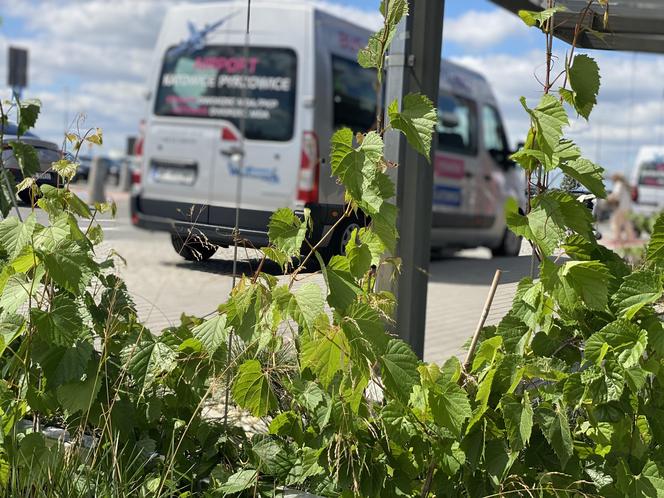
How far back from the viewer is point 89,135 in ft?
8.73

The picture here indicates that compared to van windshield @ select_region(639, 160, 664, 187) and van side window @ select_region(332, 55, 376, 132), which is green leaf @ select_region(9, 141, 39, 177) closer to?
van side window @ select_region(332, 55, 376, 132)

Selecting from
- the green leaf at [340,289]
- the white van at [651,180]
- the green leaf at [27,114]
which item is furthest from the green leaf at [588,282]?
the white van at [651,180]

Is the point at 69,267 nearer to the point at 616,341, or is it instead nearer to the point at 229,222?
the point at 229,222

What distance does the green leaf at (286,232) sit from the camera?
2049mm

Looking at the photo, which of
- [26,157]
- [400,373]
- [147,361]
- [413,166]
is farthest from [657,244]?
[26,157]

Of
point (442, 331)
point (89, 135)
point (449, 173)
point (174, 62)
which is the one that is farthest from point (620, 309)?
point (449, 173)

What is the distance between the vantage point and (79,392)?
240cm

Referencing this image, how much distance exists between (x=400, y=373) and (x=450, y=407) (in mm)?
145

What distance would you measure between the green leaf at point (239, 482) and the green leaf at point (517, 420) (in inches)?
25.4

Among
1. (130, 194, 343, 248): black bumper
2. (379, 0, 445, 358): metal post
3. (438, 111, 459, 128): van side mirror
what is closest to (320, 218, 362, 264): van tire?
(130, 194, 343, 248): black bumper

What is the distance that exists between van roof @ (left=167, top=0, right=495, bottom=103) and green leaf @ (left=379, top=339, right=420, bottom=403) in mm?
7272

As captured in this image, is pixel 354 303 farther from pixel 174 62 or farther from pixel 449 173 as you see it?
pixel 449 173

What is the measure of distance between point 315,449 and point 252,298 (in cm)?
40

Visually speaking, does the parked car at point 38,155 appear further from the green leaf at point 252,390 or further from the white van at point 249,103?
the white van at point 249,103
